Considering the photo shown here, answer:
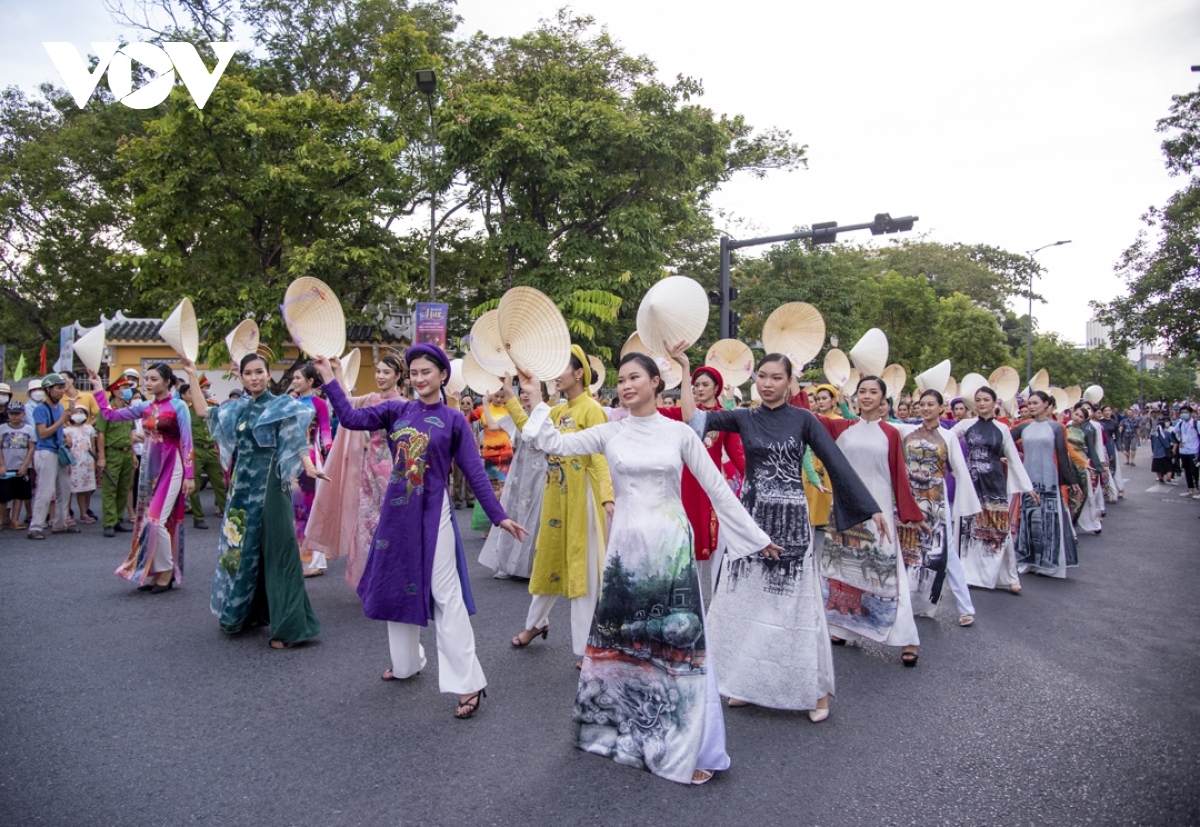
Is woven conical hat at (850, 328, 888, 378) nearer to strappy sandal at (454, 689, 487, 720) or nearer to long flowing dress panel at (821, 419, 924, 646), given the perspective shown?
long flowing dress panel at (821, 419, 924, 646)

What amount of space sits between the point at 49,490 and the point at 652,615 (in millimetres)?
9058

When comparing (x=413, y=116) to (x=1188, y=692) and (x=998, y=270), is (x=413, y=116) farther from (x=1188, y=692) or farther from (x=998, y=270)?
(x=998, y=270)

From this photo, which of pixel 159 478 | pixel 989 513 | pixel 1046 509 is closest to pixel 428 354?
pixel 159 478

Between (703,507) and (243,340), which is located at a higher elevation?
(243,340)

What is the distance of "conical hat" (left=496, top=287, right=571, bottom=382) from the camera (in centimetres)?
394

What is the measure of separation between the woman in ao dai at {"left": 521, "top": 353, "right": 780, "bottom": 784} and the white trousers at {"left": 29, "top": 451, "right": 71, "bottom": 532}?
847cm

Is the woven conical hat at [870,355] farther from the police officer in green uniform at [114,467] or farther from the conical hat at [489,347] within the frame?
the police officer in green uniform at [114,467]

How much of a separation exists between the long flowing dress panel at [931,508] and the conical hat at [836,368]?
165 cm

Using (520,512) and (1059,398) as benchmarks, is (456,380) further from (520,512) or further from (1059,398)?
(1059,398)

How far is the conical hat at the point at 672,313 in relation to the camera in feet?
13.1

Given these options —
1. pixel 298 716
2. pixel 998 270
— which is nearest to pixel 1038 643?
pixel 298 716

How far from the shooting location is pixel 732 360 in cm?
791

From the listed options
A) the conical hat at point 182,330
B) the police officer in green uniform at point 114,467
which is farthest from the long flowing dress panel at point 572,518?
the police officer in green uniform at point 114,467

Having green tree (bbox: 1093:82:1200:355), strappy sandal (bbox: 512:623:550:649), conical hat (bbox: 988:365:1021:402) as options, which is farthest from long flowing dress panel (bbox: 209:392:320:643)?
green tree (bbox: 1093:82:1200:355)
